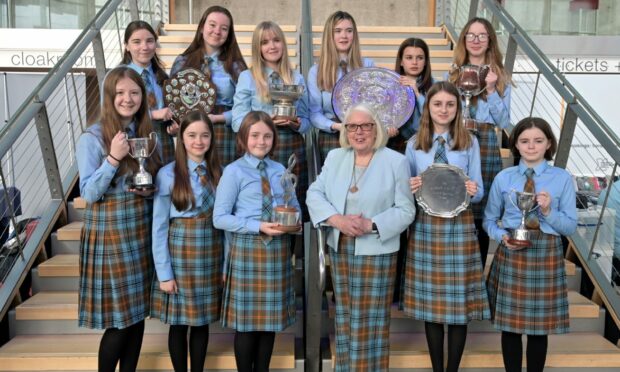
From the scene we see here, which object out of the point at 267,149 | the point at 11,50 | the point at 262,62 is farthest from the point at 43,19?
the point at 267,149

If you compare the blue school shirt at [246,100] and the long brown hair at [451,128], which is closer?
the long brown hair at [451,128]

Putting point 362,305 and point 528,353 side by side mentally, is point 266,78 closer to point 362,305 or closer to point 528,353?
point 362,305

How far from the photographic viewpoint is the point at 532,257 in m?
3.19

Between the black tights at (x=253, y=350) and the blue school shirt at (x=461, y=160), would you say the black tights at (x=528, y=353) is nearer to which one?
the blue school shirt at (x=461, y=160)

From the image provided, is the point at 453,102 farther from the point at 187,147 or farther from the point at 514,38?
the point at 514,38

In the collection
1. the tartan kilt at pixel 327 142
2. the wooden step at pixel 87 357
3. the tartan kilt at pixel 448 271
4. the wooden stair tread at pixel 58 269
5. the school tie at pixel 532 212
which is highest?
the tartan kilt at pixel 327 142

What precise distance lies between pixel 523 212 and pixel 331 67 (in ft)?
4.52

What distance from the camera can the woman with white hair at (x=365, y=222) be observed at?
3.03 meters

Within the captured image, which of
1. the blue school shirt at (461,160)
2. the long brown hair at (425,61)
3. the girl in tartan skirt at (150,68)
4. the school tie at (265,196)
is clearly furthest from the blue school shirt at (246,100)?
the blue school shirt at (461,160)

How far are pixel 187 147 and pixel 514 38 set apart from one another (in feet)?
10.6

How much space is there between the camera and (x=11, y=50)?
7586 mm

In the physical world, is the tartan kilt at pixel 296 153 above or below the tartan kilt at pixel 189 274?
above

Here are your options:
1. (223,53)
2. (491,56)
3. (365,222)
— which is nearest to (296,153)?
(223,53)

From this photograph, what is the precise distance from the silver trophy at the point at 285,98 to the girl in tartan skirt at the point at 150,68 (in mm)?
632
